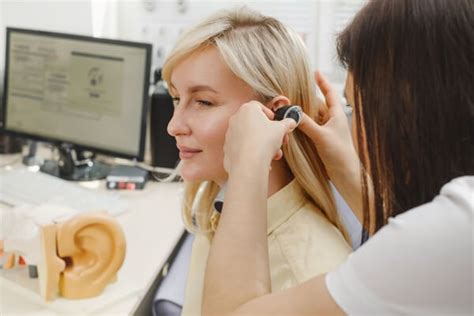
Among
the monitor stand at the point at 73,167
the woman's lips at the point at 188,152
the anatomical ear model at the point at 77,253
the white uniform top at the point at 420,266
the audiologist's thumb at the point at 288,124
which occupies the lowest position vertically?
the monitor stand at the point at 73,167

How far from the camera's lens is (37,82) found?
6.73 ft

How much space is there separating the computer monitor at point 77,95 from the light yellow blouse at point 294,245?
811mm

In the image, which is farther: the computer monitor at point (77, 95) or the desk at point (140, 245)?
the computer monitor at point (77, 95)

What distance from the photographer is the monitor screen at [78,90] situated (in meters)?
1.86

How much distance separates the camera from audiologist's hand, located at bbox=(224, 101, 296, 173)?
0.89 metres

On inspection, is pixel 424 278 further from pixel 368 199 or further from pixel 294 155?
pixel 294 155

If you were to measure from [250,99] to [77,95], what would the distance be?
103 cm

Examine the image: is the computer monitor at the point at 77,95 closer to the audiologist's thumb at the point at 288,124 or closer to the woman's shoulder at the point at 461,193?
the audiologist's thumb at the point at 288,124

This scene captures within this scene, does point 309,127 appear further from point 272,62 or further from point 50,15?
point 50,15

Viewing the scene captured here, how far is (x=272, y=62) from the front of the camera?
3.69 ft

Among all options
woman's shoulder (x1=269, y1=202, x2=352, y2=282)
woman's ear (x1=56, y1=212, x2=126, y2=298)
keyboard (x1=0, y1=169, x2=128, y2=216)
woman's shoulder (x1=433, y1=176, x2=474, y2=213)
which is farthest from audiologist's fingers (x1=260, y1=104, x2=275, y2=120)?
keyboard (x1=0, y1=169, x2=128, y2=216)

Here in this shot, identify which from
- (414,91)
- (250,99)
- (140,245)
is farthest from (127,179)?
(414,91)

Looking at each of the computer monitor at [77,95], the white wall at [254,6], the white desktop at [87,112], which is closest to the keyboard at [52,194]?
the white desktop at [87,112]

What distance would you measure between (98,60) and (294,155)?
1.01m
